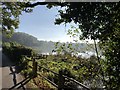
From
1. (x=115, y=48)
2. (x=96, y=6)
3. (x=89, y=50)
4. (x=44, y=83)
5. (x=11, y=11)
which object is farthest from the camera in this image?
(x=11, y=11)

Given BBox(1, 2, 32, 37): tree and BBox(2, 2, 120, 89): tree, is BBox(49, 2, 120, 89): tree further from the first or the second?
BBox(1, 2, 32, 37): tree

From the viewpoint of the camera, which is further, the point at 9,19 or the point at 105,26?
the point at 9,19

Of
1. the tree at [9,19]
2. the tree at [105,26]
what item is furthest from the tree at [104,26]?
the tree at [9,19]

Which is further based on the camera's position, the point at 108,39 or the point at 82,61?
Result: the point at 82,61

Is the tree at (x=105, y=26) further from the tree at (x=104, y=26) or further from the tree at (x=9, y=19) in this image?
the tree at (x=9, y=19)

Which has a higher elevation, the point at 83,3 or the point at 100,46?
the point at 83,3

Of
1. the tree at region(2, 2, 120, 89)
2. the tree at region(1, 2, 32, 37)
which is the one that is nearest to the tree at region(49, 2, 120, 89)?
the tree at region(2, 2, 120, 89)

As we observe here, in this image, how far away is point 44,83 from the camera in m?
13.6

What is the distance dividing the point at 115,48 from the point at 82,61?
2.31 meters

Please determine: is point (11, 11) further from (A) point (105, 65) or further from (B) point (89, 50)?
(A) point (105, 65)

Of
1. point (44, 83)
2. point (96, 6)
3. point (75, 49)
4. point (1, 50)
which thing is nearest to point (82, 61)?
point (75, 49)

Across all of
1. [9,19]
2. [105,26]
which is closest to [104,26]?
[105,26]

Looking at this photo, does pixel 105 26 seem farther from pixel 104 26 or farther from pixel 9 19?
pixel 9 19

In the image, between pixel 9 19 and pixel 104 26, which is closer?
pixel 104 26
